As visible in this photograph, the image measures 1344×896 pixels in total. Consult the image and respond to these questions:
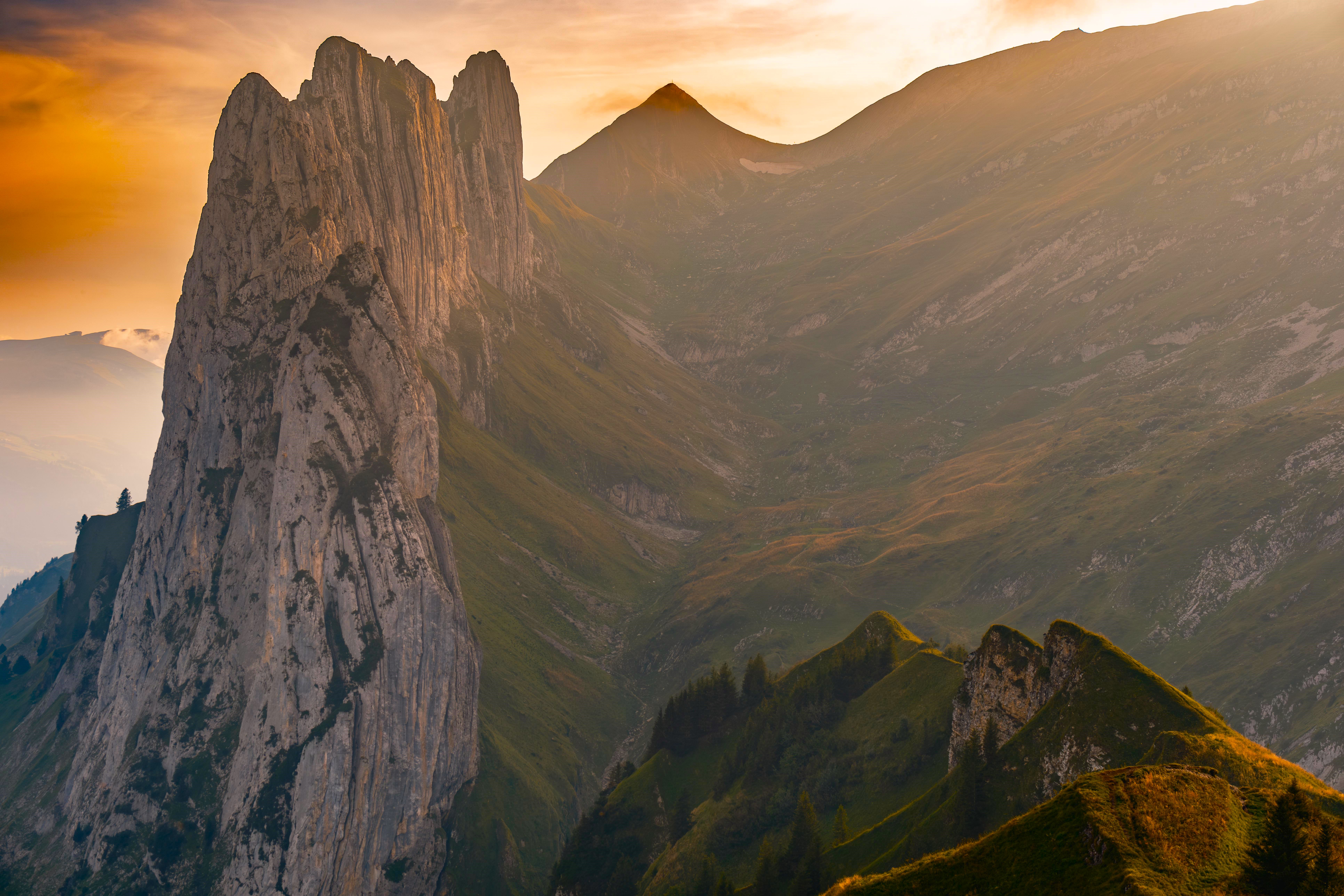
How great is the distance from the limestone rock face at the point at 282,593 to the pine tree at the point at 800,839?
72.6 meters

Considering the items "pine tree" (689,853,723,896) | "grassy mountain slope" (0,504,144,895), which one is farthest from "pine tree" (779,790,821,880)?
"grassy mountain slope" (0,504,144,895)

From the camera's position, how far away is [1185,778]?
3347 centimetres

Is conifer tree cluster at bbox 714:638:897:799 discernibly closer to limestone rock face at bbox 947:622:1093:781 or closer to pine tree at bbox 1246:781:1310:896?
limestone rock face at bbox 947:622:1093:781

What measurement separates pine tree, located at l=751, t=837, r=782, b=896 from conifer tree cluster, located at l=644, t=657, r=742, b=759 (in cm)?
4073

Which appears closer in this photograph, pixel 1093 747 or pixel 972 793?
pixel 1093 747

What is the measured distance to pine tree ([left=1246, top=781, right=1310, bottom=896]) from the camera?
28.5m

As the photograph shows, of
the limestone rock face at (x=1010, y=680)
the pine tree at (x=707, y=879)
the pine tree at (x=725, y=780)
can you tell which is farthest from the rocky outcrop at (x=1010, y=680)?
the pine tree at (x=725, y=780)

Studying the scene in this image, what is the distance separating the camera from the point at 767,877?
7119 centimetres

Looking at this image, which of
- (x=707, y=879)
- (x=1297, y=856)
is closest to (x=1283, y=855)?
(x=1297, y=856)

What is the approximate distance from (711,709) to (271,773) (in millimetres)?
60253

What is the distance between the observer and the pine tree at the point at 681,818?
97.9m

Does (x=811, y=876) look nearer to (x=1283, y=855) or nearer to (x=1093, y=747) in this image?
(x=1093, y=747)

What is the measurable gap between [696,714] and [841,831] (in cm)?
4679

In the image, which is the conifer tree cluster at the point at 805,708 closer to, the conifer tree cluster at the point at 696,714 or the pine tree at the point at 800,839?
the conifer tree cluster at the point at 696,714
